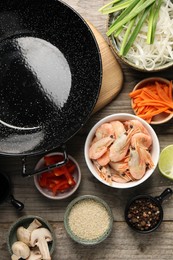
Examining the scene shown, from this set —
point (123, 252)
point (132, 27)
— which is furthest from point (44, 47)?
point (123, 252)

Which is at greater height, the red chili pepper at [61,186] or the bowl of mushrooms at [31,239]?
the red chili pepper at [61,186]

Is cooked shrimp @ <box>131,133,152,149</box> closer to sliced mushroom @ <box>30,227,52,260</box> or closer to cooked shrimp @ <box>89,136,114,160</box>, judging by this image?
cooked shrimp @ <box>89,136,114,160</box>

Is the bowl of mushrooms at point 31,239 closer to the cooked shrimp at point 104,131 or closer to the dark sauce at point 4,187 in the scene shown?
the dark sauce at point 4,187

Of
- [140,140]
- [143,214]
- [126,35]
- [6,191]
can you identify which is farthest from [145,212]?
[126,35]

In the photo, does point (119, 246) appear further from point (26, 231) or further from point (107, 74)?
point (107, 74)

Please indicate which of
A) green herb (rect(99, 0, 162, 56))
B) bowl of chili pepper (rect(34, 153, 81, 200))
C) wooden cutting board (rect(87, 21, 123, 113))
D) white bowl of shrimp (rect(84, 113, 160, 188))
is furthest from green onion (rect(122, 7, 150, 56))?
bowl of chili pepper (rect(34, 153, 81, 200))

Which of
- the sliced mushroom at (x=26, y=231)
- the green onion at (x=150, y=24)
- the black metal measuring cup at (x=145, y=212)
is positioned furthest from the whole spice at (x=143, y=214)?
the green onion at (x=150, y=24)
